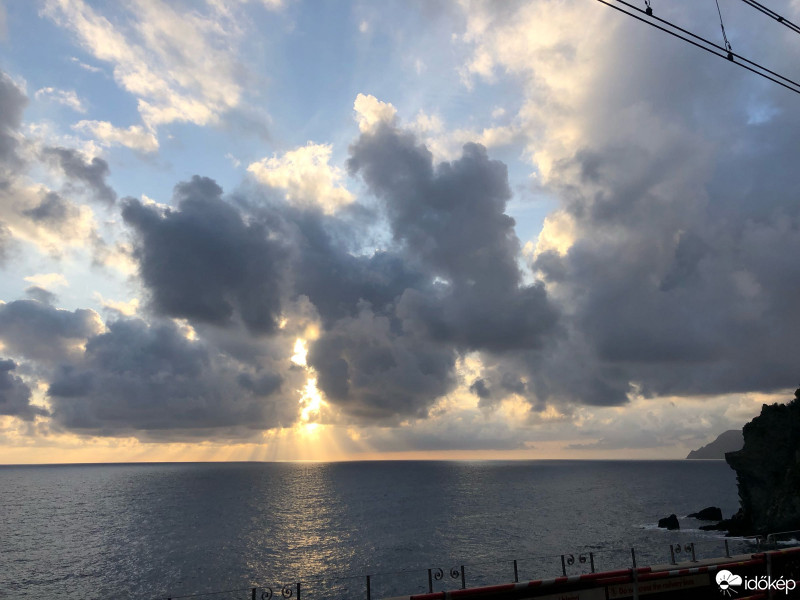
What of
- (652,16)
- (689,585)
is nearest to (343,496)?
(689,585)

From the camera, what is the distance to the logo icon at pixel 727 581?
1648cm

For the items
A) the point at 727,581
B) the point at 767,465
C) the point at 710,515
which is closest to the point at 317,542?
the point at 767,465

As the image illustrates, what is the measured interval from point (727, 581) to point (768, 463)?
74.3 metres

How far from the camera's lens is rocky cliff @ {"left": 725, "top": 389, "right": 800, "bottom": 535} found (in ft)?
230

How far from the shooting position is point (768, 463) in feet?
247

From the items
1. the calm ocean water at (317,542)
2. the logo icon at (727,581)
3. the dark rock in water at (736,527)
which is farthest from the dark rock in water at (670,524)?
the logo icon at (727,581)

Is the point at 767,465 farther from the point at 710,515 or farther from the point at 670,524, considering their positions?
the point at 710,515

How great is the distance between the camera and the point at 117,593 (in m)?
52.1

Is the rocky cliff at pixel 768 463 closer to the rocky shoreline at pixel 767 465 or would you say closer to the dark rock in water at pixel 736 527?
the rocky shoreline at pixel 767 465

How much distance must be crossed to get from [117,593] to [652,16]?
6403 cm

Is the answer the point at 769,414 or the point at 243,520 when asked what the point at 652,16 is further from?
the point at 243,520

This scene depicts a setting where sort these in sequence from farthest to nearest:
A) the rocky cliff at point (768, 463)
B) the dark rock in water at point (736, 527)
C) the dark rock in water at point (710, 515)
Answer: the dark rock in water at point (710, 515) < the dark rock in water at point (736, 527) < the rocky cliff at point (768, 463)

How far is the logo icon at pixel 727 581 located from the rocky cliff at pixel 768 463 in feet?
218

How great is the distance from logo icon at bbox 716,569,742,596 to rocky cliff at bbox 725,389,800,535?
66.4 meters
